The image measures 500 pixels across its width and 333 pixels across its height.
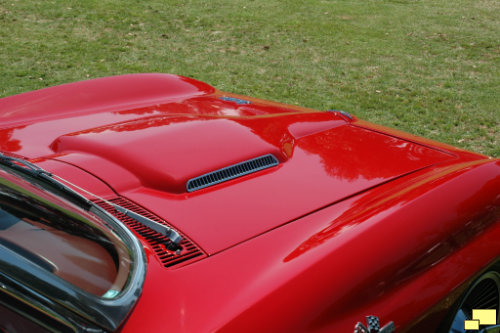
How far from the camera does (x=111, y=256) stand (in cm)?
148

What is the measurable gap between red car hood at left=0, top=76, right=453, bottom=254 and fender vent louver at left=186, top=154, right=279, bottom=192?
0.03m

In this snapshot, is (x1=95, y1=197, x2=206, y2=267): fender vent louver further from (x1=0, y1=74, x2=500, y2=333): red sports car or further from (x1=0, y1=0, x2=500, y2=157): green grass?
(x1=0, y1=0, x2=500, y2=157): green grass

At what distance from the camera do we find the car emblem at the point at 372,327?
4.98ft

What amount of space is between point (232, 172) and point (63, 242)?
83 centimetres

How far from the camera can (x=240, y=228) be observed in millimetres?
1762

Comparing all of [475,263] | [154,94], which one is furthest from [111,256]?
[154,94]

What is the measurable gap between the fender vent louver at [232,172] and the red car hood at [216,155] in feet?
0.09

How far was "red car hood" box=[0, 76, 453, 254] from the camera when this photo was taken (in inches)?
73.9

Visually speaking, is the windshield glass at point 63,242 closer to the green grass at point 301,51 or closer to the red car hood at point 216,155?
the red car hood at point 216,155

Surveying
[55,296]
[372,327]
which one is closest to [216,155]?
[372,327]

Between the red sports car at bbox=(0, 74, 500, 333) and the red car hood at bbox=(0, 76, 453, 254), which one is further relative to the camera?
the red car hood at bbox=(0, 76, 453, 254)

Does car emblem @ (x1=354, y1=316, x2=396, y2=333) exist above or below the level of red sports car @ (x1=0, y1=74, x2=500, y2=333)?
below

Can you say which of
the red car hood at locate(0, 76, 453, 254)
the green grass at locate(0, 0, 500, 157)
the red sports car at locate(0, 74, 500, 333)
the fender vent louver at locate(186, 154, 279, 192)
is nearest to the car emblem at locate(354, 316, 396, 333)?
the red sports car at locate(0, 74, 500, 333)

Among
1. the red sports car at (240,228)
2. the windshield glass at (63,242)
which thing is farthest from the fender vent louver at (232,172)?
the windshield glass at (63,242)
